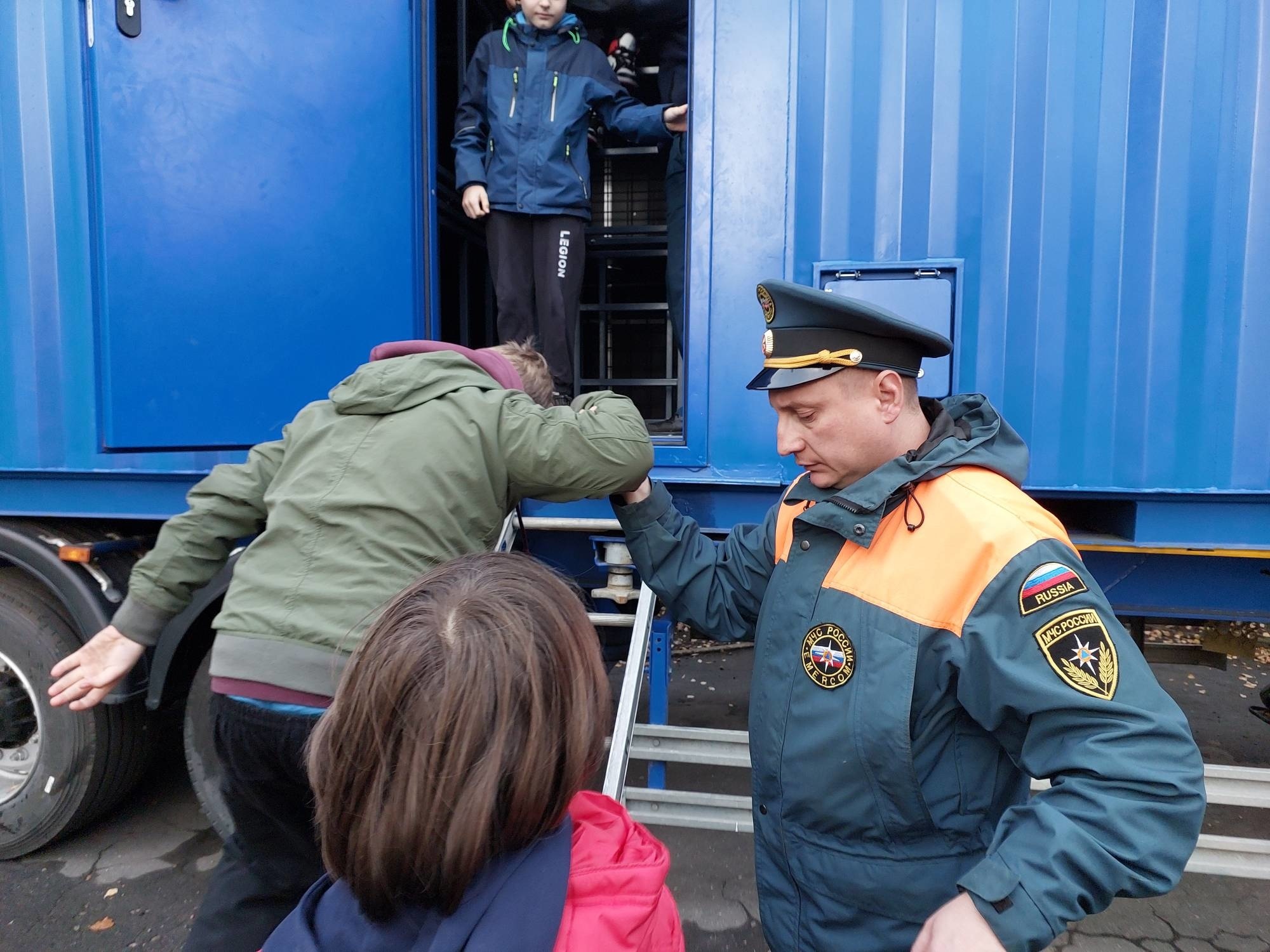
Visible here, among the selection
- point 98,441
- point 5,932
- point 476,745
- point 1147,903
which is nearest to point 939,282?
point 476,745

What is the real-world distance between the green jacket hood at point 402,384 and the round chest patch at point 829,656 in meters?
0.82

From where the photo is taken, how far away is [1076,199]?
6.43 feet

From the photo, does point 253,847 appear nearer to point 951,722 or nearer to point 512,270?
point 951,722

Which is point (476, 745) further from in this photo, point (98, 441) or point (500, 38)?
point (500, 38)

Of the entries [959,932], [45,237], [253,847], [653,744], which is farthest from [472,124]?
[959,932]

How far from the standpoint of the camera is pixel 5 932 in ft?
7.23

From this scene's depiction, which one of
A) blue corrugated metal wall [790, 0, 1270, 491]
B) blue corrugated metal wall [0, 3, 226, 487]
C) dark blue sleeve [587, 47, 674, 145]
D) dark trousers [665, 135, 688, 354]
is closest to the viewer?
blue corrugated metal wall [790, 0, 1270, 491]

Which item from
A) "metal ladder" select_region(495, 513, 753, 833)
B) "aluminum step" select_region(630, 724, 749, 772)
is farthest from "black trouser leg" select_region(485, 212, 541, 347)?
"aluminum step" select_region(630, 724, 749, 772)

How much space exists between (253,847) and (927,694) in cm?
134

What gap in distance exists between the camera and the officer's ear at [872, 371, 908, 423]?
1.22 m

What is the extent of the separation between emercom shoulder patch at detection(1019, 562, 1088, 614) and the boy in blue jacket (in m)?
2.10

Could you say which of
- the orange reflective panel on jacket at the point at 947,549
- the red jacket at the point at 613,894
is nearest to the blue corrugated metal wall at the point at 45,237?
the red jacket at the point at 613,894

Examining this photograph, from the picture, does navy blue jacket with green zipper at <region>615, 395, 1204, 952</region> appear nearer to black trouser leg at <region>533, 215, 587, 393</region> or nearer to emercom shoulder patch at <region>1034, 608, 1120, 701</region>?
emercom shoulder patch at <region>1034, 608, 1120, 701</region>

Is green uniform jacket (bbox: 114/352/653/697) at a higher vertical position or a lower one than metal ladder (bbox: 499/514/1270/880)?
higher
